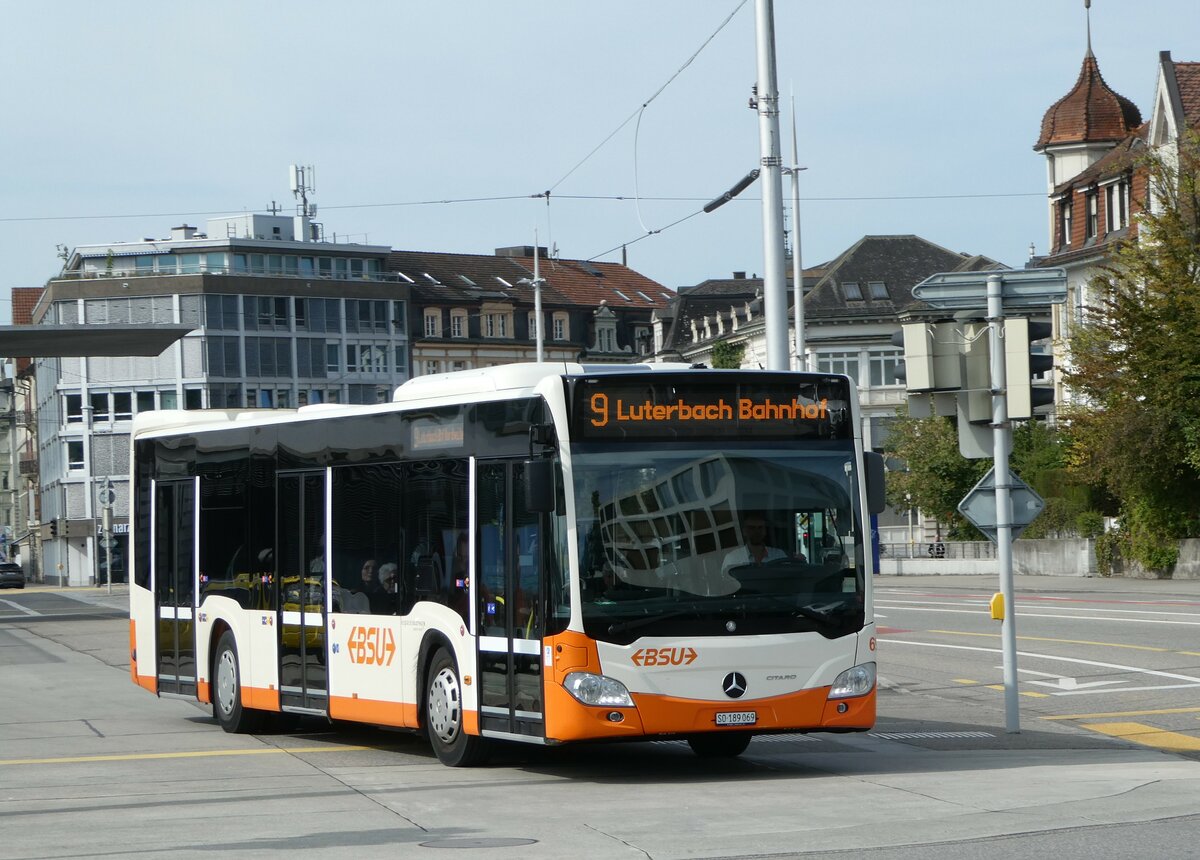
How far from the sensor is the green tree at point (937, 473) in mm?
72375

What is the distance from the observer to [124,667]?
28656mm

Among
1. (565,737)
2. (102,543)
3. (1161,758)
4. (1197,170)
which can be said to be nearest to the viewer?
(565,737)

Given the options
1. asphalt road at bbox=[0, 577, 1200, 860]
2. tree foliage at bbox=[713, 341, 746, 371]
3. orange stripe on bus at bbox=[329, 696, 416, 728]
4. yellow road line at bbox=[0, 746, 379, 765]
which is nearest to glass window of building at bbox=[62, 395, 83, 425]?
tree foliage at bbox=[713, 341, 746, 371]

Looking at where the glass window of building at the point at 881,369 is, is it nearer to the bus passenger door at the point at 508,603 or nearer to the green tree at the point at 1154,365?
the green tree at the point at 1154,365

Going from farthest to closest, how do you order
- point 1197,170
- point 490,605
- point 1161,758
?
point 1197,170 < point 1161,758 < point 490,605

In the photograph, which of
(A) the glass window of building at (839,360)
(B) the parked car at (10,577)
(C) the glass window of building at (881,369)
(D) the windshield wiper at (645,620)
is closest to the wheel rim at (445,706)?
(D) the windshield wiper at (645,620)

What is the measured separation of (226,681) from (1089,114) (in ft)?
197

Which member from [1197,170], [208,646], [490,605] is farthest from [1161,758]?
[1197,170]

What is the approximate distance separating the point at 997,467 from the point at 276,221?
107m

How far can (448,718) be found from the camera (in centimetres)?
1399

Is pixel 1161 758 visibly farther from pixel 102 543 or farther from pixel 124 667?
pixel 102 543

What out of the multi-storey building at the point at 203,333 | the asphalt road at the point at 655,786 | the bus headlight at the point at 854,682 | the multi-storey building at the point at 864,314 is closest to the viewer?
the asphalt road at the point at 655,786

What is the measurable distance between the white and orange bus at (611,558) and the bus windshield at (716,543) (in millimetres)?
13

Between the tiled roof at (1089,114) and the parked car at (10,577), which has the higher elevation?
the tiled roof at (1089,114)
